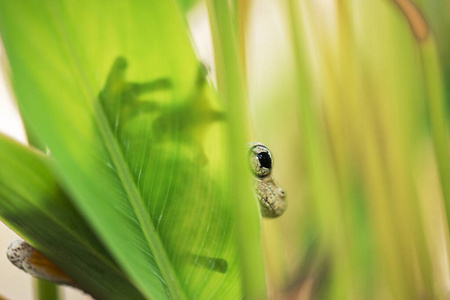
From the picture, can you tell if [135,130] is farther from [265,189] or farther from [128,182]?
[265,189]

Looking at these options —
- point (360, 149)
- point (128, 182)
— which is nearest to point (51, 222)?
point (128, 182)

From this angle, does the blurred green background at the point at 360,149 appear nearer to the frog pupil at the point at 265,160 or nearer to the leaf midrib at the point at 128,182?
the frog pupil at the point at 265,160

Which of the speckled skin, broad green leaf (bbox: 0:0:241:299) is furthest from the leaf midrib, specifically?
the speckled skin

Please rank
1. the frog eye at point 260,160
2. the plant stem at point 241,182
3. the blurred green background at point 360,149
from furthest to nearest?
the blurred green background at point 360,149, the frog eye at point 260,160, the plant stem at point 241,182

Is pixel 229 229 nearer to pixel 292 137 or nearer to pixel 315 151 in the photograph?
pixel 315 151

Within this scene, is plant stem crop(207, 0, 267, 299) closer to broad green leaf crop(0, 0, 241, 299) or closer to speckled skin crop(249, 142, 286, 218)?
broad green leaf crop(0, 0, 241, 299)

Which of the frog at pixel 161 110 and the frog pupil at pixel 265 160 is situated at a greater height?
the frog at pixel 161 110

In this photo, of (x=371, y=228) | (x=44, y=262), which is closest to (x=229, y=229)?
(x=44, y=262)

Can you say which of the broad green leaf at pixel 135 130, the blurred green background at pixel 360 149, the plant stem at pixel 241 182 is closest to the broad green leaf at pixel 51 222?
the broad green leaf at pixel 135 130
